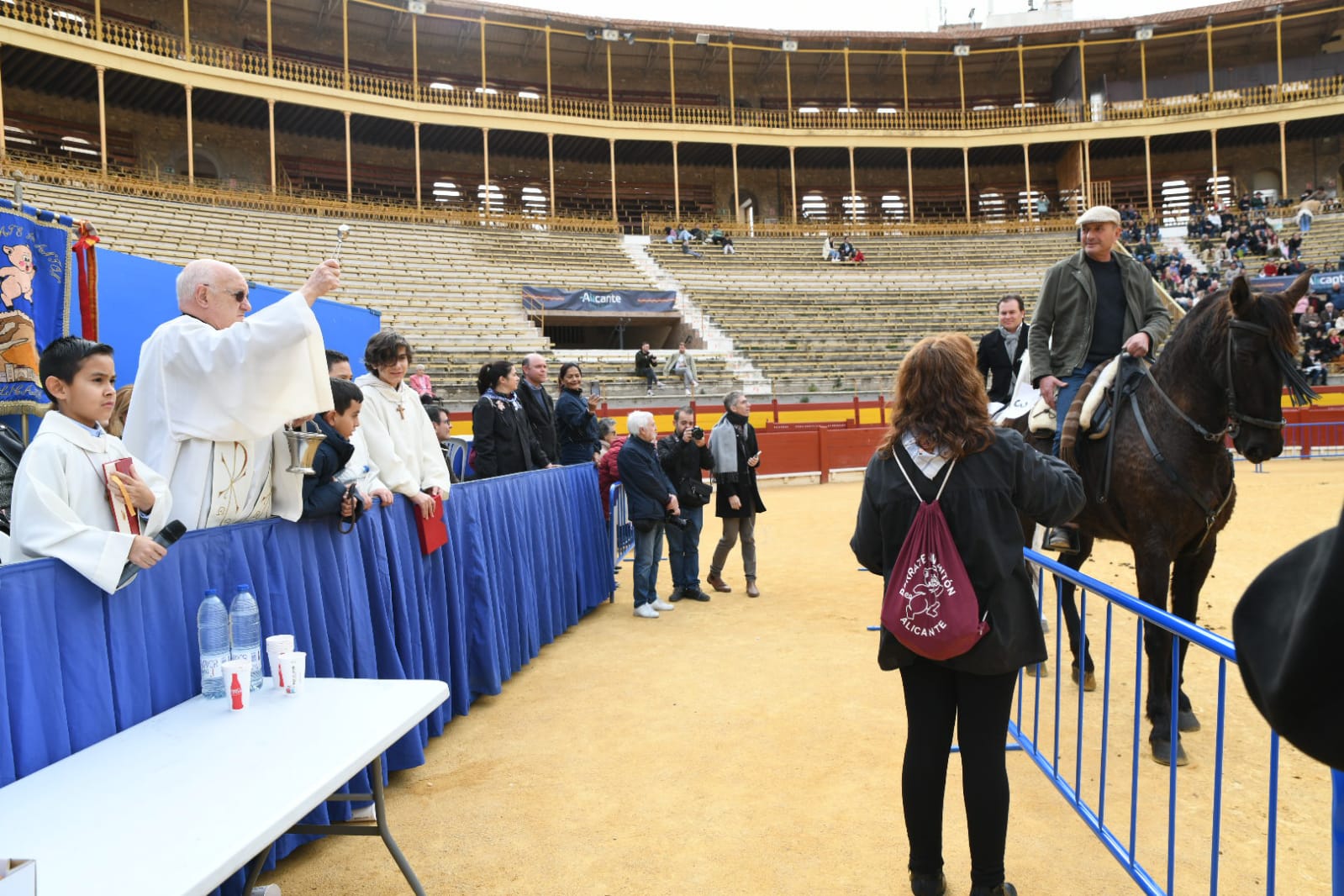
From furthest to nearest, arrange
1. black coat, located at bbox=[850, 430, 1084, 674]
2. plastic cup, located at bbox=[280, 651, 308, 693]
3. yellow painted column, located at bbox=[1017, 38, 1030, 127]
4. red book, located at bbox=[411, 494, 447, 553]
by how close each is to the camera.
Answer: yellow painted column, located at bbox=[1017, 38, 1030, 127] < red book, located at bbox=[411, 494, 447, 553] < plastic cup, located at bbox=[280, 651, 308, 693] < black coat, located at bbox=[850, 430, 1084, 674]

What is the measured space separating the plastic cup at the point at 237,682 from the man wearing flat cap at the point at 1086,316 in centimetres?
420

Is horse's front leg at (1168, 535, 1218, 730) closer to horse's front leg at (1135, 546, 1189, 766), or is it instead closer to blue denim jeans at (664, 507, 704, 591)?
horse's front leg at (1135, 546, 1189, 766)

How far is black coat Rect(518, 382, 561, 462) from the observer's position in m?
7.48

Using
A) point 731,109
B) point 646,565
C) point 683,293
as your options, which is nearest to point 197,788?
point 646,565

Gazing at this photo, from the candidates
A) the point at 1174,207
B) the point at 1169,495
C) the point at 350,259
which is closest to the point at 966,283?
the point at 1174,207

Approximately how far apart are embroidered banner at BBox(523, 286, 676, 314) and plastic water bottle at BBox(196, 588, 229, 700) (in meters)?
21.5

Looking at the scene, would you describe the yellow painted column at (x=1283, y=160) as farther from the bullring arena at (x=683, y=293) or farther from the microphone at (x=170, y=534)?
the microphone at (x=170, y=534)

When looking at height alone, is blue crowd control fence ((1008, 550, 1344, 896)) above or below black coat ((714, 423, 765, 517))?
below

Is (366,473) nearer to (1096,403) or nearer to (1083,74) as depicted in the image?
(1096,403)

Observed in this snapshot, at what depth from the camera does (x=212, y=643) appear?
265 cm

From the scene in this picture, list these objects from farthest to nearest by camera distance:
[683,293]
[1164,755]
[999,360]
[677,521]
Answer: [683,293]
[677,521]
[999,360]
[1164,755]

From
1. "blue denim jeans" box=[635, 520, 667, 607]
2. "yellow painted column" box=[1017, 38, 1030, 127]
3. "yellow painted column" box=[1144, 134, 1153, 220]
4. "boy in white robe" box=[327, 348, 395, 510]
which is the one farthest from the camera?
"yellow painted column" box=[1017, 38, 1030, 127]

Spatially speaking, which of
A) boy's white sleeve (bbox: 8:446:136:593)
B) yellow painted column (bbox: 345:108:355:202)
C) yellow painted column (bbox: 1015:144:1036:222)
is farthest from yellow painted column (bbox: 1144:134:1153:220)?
boy's white sleeve (bbox: 8:446:136:593)

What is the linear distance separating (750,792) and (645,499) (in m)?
3.85
